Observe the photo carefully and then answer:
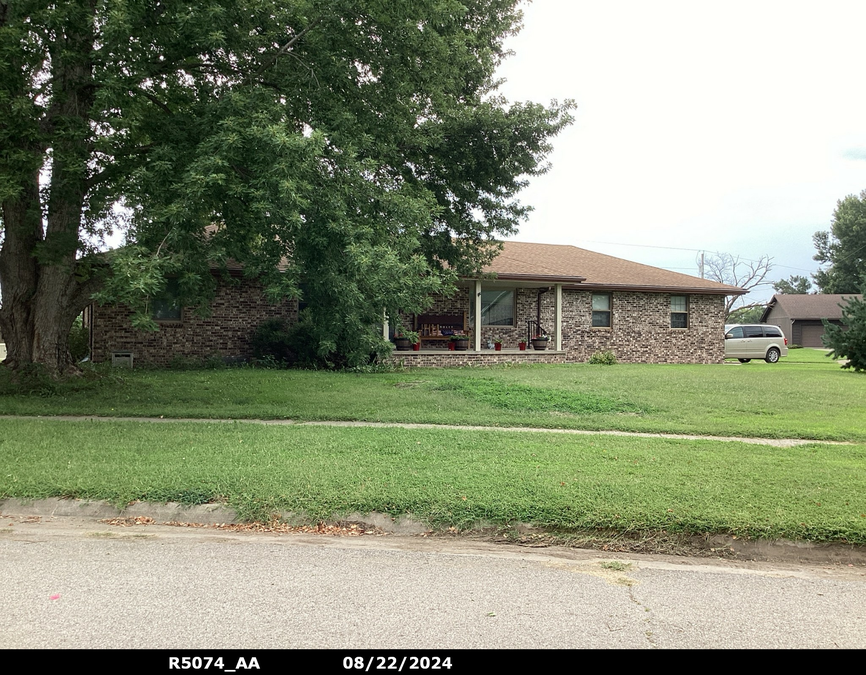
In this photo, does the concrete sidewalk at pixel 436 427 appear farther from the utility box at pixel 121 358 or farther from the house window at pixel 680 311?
the house window at pixel 680 311

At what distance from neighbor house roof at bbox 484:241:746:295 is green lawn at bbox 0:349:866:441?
23.2ft

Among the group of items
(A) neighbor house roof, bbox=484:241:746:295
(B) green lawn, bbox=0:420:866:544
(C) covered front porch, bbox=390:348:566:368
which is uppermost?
(A) neighbor house roof, bbox=484:241:746:295

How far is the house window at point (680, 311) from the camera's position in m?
26.3

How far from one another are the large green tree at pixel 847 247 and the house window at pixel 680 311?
47.3 metres

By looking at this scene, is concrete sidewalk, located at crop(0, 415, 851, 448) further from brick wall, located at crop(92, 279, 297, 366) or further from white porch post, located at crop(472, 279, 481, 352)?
white porch post, located at crop(472, 279, 481, 352)

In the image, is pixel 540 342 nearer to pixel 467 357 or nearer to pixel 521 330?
pixel 521 330

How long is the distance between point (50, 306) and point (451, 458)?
404 inches

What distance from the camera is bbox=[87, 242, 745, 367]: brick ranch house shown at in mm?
20156

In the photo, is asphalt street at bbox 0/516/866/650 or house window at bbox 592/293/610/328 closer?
asphalt street at bbox 0/516/866/650

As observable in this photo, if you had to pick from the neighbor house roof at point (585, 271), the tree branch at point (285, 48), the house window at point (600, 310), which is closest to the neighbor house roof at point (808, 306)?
the neighbor house roof at point (585, 271)

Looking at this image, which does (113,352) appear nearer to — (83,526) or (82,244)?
(82,244)

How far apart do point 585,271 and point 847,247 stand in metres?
53.7

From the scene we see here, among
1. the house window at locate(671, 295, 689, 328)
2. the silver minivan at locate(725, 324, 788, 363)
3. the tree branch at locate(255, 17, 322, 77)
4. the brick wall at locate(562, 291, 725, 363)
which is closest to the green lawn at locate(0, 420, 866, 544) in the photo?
the tree branch at locate(255, 17, 322, 77)

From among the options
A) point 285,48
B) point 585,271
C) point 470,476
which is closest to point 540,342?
point 585,271
